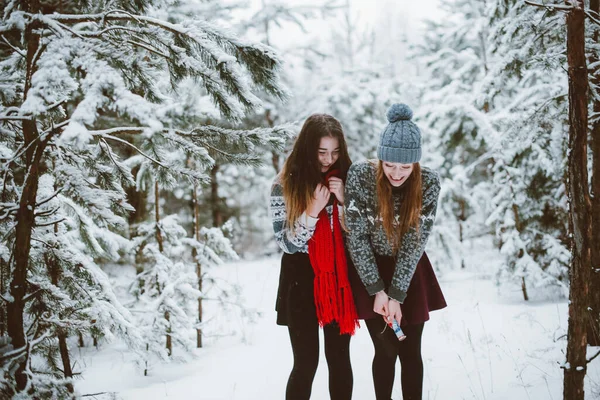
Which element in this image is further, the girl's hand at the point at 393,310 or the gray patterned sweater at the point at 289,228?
the gray patterned sweater at the point at 289,228

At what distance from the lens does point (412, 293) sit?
272 cm

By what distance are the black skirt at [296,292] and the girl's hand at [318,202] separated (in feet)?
1.03

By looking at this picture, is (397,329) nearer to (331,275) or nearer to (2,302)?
(331,275)

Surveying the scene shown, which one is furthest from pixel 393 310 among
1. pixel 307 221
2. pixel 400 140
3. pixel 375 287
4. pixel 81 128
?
pixel 81 128

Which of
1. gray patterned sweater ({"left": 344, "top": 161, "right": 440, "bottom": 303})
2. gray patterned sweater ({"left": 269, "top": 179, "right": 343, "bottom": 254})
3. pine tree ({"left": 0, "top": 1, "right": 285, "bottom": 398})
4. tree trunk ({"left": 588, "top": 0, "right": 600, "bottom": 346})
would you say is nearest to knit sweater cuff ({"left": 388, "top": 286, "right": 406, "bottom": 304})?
gray patterned sweater ({"left": 344, "top": 161, "right": 440, "bottom": 303})

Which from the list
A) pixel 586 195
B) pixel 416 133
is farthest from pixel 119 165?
pixel 586 195

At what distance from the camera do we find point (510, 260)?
6723 millimetres

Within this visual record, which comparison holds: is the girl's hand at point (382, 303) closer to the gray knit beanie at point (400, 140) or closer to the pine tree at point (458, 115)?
the gray knit beanie at point (400, 140)

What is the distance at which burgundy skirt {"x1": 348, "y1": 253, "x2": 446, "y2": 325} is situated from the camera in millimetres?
2664

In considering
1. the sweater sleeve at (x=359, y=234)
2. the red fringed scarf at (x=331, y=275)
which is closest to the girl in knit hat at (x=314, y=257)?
the red fringed scarf at (x=331, y=275)

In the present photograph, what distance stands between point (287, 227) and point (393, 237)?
2.27 ft

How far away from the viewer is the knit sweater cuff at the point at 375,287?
2.58 m

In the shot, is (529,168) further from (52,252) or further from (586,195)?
(52,252)

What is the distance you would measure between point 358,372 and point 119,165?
3022 mm
